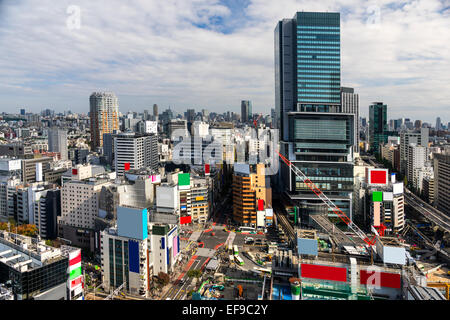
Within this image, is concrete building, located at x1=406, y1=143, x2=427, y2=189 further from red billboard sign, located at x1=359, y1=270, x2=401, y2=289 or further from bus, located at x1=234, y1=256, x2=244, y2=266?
red billboard sign, located at x1=359, y1=270, x2=401, y2=289

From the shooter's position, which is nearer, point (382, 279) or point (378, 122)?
point (382, 279)

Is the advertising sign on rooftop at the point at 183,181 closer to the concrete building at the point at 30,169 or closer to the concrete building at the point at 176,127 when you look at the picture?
the concrete building at the point at 30,169

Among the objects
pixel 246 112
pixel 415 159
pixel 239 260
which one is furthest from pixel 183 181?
pixel 246 112

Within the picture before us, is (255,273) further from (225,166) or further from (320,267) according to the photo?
(225,166)

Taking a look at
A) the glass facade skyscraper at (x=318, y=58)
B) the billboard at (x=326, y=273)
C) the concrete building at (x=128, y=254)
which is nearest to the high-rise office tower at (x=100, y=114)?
the glass facade skyscraper at (x=318, y=58)

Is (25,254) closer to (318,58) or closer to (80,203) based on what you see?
(80,203)
